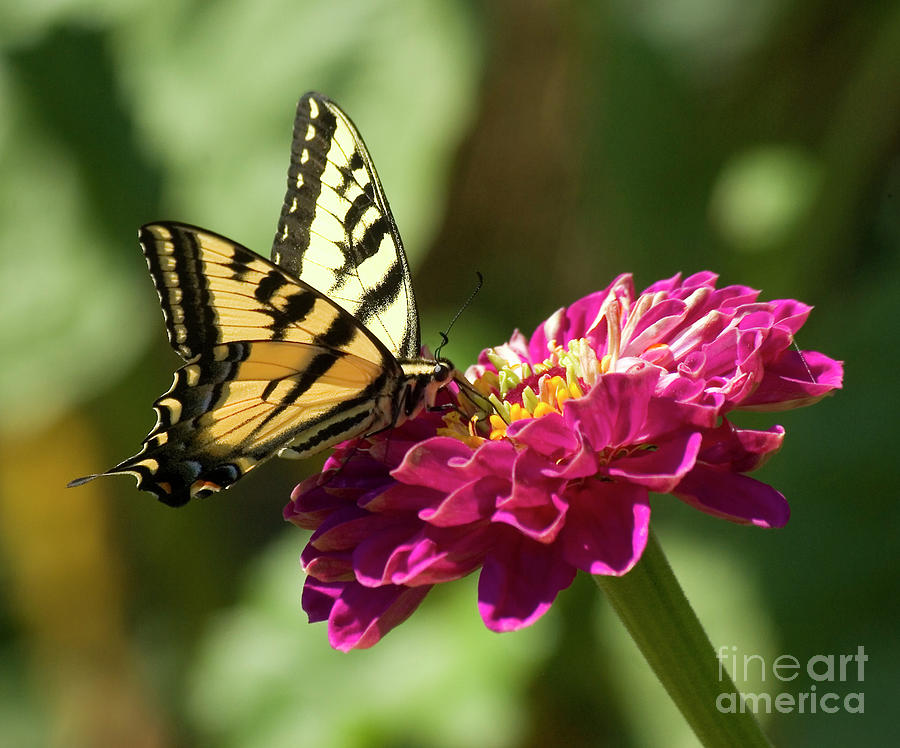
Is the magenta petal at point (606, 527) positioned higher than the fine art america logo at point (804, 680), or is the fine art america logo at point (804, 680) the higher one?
the magenta petal at point (606, 527)

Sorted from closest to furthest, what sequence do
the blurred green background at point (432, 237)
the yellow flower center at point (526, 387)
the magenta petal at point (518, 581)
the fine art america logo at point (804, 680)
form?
the magenta petal at point (518, 581)
the yellow flower center at point (526, 387)
the fine art america logo at point (804, 680)
the blurred green background at point (432, 237)

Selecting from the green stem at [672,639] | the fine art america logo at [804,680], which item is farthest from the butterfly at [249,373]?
the fine art america logo at [804,680]

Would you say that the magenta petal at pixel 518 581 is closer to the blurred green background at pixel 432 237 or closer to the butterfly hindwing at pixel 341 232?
the butterfly hindwing at pixel 341 232

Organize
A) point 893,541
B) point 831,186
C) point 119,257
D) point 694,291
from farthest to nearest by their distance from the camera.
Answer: point 119,257 → point 831,186 → point 893,541 → point 694,291

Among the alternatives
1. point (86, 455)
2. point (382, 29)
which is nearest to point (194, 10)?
point (382, 29)

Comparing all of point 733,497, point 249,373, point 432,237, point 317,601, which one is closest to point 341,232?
point 249,373

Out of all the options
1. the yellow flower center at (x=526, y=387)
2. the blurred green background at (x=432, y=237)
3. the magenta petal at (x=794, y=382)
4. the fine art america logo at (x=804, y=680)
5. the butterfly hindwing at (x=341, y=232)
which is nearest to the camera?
the magenta petal at (x=794, y=382)

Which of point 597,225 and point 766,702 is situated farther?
point 597,225

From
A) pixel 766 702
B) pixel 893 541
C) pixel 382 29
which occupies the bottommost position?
pixel 766 702

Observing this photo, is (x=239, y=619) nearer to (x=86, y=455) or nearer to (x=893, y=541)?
(x=86, y=455)
